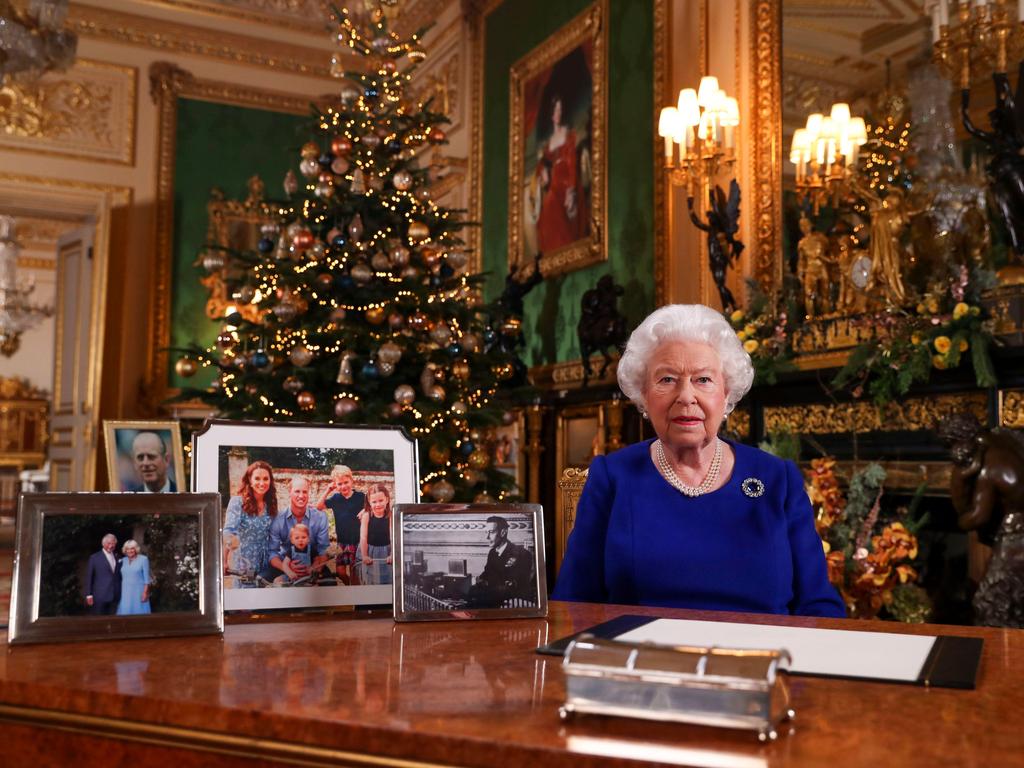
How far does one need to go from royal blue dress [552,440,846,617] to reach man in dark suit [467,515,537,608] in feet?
1.39

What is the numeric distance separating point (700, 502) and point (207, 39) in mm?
10254

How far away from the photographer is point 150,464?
2.49 meters

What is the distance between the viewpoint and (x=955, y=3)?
4.44 meters

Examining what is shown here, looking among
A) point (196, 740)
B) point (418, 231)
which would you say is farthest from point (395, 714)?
point (418, 231)

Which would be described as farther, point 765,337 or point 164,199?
point 164,199

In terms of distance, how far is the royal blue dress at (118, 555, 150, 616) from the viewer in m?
1.25

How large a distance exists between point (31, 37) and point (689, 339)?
4672 millimetres

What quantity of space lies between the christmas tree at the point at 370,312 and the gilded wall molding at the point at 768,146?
1.58 m

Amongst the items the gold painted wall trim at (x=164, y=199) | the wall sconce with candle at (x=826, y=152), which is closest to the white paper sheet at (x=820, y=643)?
the wall sconce with candle at (x=826, y=152)

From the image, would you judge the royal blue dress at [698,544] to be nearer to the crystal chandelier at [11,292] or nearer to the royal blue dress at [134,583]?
the royal blue dress at [134,583]

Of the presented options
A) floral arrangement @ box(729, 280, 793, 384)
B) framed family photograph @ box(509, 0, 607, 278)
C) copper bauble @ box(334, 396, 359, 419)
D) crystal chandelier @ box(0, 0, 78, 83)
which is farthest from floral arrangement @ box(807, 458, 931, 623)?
crystal chandelier @ box(0, 0, 78, 83)

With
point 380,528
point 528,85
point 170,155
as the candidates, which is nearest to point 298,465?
point 380,528

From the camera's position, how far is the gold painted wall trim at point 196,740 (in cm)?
83

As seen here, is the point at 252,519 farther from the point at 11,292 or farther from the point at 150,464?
the point at 11,292
